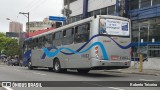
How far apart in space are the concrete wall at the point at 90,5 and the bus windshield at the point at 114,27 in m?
17.3

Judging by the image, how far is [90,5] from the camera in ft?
145

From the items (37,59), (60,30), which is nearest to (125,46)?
(60,30)

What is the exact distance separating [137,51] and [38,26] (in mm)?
110722

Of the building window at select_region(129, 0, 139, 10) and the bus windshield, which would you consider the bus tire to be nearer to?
the bus windshield

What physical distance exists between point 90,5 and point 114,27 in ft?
77.1

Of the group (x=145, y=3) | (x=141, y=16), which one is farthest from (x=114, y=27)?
(x=145, y=3)

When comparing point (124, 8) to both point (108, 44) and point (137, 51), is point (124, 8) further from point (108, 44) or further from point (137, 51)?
point (108, 44)

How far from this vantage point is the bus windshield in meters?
20.7

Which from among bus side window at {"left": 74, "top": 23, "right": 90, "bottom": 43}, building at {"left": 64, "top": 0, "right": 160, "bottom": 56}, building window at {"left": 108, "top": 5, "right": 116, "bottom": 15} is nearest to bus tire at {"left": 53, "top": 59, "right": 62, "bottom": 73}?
bus side window at {"left": 74, "top": 23, "right": 90, "bottom": 43}

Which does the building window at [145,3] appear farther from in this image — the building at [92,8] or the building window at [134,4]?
the building at [92,8]

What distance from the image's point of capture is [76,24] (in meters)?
22.6

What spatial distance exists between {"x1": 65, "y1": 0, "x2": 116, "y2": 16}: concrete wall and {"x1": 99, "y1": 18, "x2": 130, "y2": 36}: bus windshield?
17253 millimetres

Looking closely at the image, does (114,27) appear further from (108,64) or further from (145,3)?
(145,3)

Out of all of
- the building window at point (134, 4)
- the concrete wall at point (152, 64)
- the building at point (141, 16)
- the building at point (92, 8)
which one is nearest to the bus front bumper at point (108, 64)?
the concrete wall at point (152, 64)
